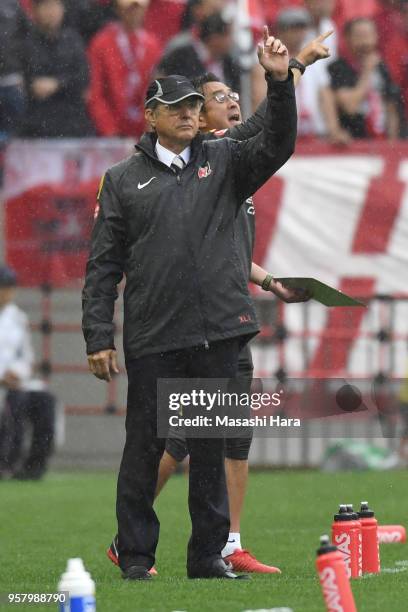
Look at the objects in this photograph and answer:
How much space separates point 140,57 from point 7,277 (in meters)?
2.59

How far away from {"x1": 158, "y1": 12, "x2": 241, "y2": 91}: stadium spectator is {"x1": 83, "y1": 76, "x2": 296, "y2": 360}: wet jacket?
9020 mm

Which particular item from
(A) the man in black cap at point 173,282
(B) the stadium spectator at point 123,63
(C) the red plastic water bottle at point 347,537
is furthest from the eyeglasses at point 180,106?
(B) the stadium spectator at point 123,63

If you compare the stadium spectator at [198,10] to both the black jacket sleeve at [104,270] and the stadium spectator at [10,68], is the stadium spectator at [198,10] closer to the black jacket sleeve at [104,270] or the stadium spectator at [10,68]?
the stadium spectator at [10,68]

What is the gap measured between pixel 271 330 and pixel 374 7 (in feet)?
11.5

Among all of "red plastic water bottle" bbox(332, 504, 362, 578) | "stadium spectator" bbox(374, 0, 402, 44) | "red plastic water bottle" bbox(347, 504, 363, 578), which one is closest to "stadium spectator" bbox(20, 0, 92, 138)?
"stadium spectator" bbox(374, 0, 402, 44)

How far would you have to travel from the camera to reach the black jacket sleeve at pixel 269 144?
7.42 metres

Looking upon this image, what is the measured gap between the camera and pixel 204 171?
7.70 metres

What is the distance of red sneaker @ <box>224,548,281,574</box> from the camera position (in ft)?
27.0

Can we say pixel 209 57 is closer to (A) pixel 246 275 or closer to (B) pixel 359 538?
(A) pixel 246 275

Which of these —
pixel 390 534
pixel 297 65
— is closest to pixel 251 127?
pixel 297 65

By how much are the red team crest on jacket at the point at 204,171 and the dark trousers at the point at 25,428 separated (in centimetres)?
869

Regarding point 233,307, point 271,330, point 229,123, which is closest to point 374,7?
point 271,330

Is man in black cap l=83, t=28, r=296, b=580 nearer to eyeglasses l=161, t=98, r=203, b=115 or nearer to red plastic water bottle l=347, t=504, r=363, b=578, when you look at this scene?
eyeglasses l=161, t=98, r=203, b=115

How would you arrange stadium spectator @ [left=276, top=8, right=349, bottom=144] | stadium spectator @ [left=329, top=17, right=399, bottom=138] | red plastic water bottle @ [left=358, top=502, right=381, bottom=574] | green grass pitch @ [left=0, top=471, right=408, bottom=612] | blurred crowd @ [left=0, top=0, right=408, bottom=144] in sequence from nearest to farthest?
green grass pitch @ [left=0, top=471, right=408, bottom=612] → red plastic water bottle @ [left=358, top=502, right=381, bottom=574] → blurred crowd @ [left=0, top=0, right=408, bottom=144] → stadium spectator @ [left=276, top=8, right=349, bottom=144] → stadium spectator @ [left=329, top=17, right=399, bottom=138]
